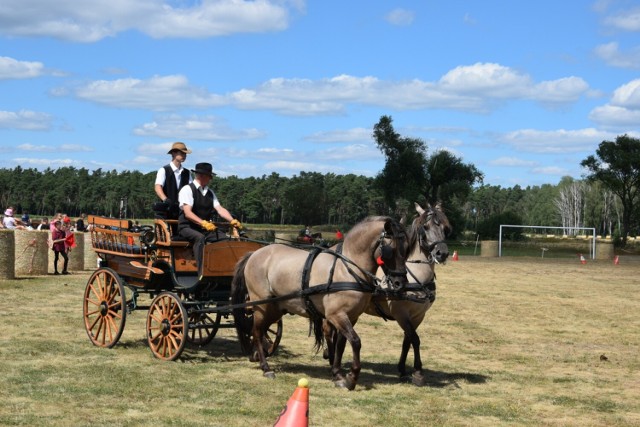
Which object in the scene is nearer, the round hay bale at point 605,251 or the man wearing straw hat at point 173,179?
the man wearing straw hat at point 173,179

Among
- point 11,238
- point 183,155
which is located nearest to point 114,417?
point 183,155

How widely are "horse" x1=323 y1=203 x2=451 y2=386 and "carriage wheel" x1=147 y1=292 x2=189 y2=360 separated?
6.97ft

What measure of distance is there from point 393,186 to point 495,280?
58980 mm

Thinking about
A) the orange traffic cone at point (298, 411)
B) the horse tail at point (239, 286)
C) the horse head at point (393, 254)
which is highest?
the horse head at point (393, 254)

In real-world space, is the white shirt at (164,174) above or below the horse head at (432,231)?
above

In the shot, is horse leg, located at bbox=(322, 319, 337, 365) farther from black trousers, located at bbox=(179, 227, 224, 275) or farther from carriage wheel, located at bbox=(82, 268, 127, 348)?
carriage wheel, located at bbox=(82, 268, 127, 348)

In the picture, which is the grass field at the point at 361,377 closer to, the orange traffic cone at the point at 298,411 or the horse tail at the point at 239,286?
the horse tail at the point at 239,286

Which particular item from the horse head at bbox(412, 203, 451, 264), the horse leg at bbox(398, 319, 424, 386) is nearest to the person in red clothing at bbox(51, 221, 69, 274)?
the horse leg at bbox(398, 319, 424, 386)

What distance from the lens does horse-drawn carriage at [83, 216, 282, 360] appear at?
12.3m

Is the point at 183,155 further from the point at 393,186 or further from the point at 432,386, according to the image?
the point at 393,186

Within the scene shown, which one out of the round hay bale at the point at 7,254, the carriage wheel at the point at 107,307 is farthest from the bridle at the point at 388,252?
the round hay bale at the point at 7,254

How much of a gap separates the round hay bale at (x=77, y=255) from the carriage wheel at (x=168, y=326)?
19.0 m

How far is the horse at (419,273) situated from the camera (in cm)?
1130

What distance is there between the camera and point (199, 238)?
Result: 1252 cm
